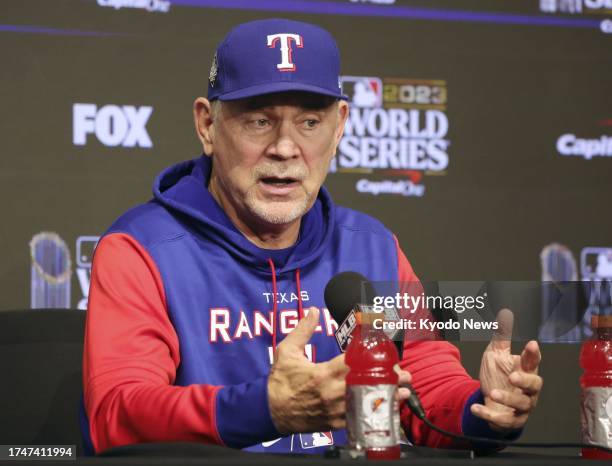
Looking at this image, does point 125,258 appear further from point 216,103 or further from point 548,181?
point 548,181

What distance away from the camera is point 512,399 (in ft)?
4.85

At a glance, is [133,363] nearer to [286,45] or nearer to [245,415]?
[245,415]

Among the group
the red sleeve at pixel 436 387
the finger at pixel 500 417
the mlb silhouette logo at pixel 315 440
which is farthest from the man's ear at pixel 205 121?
the finger at pixel 500 417

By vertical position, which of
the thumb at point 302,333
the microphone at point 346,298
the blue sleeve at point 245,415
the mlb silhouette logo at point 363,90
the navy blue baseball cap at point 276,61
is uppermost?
the mlb silhouette logo at point 363,90

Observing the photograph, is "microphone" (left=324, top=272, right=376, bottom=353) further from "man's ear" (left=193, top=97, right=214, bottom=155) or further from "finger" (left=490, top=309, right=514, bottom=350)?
A: "man's ear" (left=193, top=97, right=214, bottom=155)

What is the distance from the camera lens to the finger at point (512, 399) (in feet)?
4.85

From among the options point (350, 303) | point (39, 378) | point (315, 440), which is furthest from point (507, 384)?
point (39, 378)

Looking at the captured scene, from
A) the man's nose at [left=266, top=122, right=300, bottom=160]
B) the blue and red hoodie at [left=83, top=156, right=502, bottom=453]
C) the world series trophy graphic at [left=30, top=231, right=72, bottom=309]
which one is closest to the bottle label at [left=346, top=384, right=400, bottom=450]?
the blue and red hoodie at [left=83, top=156, right=502, bottom=453]

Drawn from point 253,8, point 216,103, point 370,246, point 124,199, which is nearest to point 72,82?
point 124,199

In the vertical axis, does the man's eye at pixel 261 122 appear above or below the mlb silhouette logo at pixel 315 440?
above

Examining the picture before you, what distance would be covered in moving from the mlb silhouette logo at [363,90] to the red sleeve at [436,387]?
1005 millimetres

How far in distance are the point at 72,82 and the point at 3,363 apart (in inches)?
40.8

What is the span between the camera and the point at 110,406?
1.60 metres

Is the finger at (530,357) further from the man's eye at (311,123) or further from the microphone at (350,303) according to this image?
the man's eye at (311,123)
